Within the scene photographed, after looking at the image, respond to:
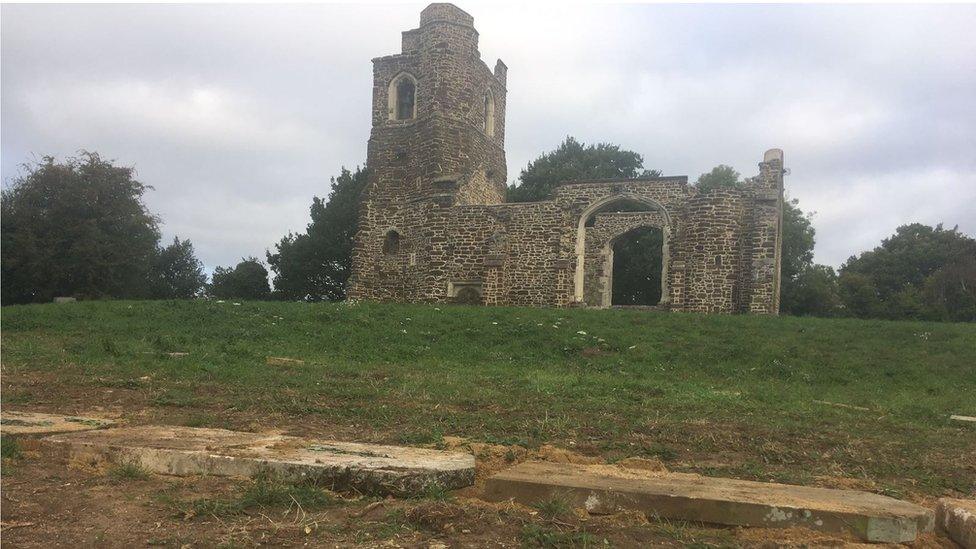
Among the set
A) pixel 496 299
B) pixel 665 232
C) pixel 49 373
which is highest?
pixel 665 232

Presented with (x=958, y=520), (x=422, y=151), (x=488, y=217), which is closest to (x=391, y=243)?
(x=422, y=151)

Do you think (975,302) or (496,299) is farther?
(975,302)

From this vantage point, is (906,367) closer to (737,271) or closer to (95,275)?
(737,271)

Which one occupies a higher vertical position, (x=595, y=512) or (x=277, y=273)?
(x=277, y=273)

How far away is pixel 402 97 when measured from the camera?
27734 mm

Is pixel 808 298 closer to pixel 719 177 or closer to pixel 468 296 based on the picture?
pixel 719 177

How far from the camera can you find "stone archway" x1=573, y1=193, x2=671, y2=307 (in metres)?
23.0

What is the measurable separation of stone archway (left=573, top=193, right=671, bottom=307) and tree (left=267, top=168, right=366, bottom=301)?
58.5 feet

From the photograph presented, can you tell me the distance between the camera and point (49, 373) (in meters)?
9.55

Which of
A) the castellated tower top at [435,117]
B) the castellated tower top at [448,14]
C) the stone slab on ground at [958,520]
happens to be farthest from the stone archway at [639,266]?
the stone slab on ground at [958,520]

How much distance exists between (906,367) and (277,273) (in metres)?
36.4

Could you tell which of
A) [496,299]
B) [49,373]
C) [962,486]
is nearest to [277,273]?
[496,299]

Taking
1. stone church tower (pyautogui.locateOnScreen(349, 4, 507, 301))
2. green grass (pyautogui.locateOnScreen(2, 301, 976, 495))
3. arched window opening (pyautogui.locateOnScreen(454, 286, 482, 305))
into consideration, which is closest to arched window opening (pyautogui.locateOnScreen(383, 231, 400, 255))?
stone church tower (pyautogui.locateOnScreen(349, 4, 507, 301))

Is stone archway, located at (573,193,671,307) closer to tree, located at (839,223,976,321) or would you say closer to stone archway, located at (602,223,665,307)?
stone archway, located at (602,223,665,307)
